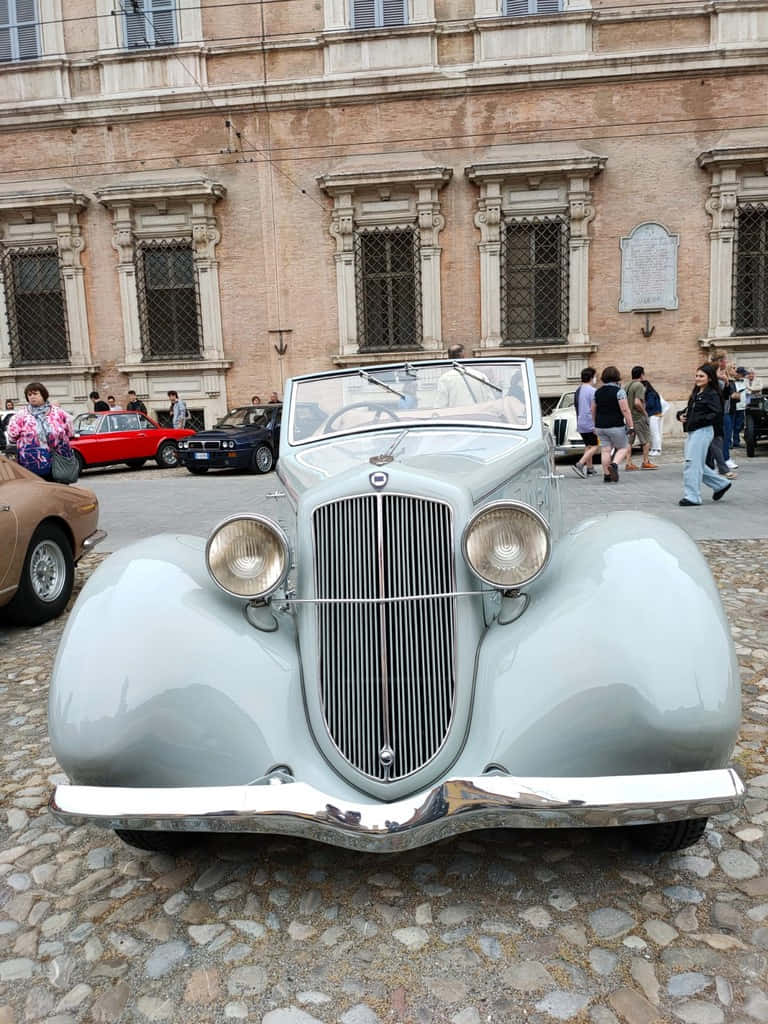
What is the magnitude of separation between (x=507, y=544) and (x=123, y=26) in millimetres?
20973

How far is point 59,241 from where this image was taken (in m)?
19.0

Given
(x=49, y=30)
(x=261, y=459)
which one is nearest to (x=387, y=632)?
(x=261, y=459)

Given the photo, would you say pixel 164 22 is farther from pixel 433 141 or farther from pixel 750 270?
pixel 750 270

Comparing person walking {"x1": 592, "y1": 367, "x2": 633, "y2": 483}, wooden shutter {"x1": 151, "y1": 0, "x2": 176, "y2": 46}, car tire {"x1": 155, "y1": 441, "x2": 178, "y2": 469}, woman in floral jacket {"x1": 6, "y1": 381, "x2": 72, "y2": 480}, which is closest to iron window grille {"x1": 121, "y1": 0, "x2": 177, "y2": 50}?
wooden shutter {"x1": 151, "y1": 0, "x2": 176, "y2": 46}

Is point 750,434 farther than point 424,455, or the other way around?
Answer: point 750,434

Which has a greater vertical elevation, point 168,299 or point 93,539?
point 168,299

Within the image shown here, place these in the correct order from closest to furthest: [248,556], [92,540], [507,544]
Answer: [507,544], [248,556], [92,540]

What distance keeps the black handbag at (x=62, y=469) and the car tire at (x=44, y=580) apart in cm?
162

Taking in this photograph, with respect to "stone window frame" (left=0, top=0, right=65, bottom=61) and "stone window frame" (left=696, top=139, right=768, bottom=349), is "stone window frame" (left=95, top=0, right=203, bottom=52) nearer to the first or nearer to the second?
"stone window frame" (left=0, top=0, right=65, bottom=61)

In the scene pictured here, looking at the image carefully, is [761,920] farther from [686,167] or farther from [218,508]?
[686,167]

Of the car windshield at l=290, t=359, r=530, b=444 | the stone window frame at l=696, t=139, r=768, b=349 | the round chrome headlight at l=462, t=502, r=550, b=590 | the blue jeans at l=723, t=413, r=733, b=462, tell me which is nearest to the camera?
the round chrome headlight at l=462, t=502, r=550, b=590

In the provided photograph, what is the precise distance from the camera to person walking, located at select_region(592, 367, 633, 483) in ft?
34.9

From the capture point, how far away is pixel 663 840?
2.52m

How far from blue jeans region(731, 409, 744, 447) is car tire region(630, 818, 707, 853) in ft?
44.7
